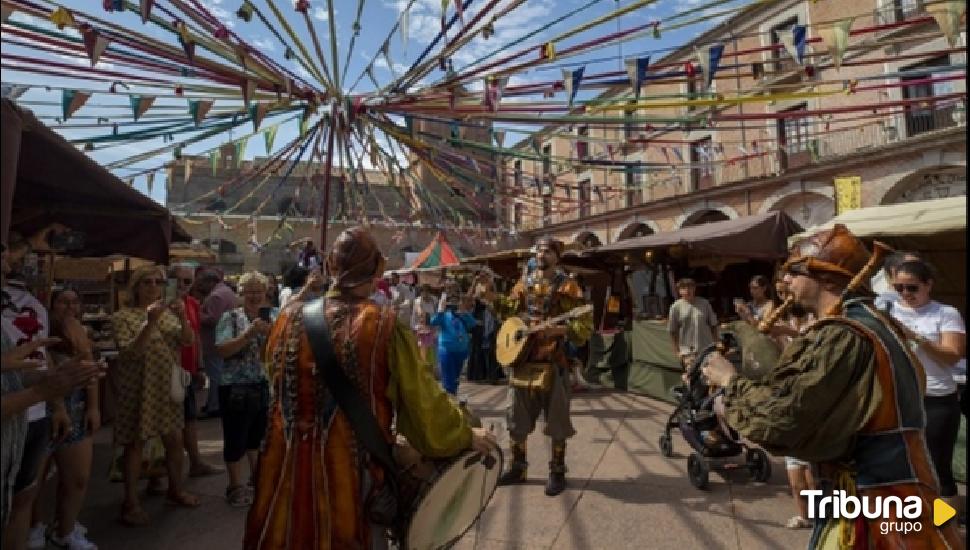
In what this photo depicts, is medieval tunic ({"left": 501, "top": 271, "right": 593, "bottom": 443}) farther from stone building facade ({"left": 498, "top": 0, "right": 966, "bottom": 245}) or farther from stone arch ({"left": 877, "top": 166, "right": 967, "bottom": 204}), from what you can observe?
stone arch ({"left": 877, "top": 166, "right": 967, "bottom": 204})

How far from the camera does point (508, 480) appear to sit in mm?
4254

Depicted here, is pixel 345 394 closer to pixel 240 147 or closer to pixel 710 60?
pixel 710 60

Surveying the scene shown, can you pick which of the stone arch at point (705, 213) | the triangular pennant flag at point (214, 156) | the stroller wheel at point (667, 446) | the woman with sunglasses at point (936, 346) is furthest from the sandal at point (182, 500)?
the stone arch at point (705, 213)

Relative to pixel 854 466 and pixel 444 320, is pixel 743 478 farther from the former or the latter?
pixel 444 320

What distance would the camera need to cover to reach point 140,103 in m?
4.77

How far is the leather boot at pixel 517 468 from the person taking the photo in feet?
14.0

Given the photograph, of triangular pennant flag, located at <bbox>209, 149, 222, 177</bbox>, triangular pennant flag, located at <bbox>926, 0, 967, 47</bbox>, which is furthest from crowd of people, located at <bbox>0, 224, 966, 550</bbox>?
triangular pennant flag, located at <bbox>209, 149, 222, 177</bbox>

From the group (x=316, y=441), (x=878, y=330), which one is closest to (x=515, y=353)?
(x=316, y=441)

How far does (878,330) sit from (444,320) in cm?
592

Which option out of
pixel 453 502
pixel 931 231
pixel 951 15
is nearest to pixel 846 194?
pixel 931 231

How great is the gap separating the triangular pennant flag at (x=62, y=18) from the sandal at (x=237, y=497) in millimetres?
3350

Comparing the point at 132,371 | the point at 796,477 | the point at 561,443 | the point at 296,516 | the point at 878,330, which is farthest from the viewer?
the point at 561,443

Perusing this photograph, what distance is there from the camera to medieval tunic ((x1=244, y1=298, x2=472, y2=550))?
77.6 inches

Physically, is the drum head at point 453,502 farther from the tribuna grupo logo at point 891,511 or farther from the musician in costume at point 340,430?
the tribuna grupo logo at point 891,511
